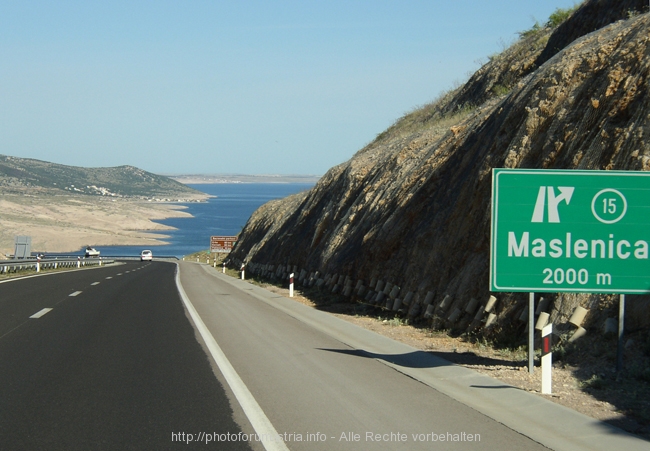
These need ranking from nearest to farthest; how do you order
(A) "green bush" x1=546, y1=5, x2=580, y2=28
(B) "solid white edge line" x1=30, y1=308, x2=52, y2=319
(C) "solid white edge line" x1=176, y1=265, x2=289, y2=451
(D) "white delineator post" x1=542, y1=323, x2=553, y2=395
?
(C) "solid white edge line" x1=176, y1=265, x2=289, y2=451, (D) "white delineator post" x1=542, y1=323, x2=553, y2=395, (B) "solid white edge line" x1=30, y1=308, x2=52, y2=319, (A) "green bush" x1=546, y1=5, x2=580, y2=28

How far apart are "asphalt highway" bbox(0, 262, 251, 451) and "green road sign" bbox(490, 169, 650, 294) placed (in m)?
4.33

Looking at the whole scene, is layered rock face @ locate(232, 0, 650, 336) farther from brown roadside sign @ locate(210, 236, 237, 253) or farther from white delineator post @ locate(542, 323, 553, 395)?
brown roadside sign @ locate(210, 236, 237, 253)

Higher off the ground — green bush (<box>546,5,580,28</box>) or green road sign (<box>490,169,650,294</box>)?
green bush (<box>546,5,580,28</box>)

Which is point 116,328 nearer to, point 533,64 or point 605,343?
point 605,343

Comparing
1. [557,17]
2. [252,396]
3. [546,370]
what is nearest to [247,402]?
[252,396]

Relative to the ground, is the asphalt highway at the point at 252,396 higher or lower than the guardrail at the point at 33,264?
higher

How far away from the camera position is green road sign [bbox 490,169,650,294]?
30.2ft

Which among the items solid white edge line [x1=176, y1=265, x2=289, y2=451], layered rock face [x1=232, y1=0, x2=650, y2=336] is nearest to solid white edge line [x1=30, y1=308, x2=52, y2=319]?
solid white edge line [x1=176, y1=265, x2=289, y2=451]

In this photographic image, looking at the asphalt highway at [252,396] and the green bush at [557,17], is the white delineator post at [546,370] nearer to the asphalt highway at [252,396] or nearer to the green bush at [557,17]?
the asphalt highway at [252,396]

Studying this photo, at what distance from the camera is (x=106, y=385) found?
8500 millimetres

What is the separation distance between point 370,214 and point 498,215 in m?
13.8

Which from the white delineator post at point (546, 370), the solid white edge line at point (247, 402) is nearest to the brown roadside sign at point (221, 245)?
the solid white edge line at point (247, 402)

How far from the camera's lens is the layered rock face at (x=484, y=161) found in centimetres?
1212

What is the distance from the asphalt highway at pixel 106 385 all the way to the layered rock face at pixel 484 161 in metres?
5.61
